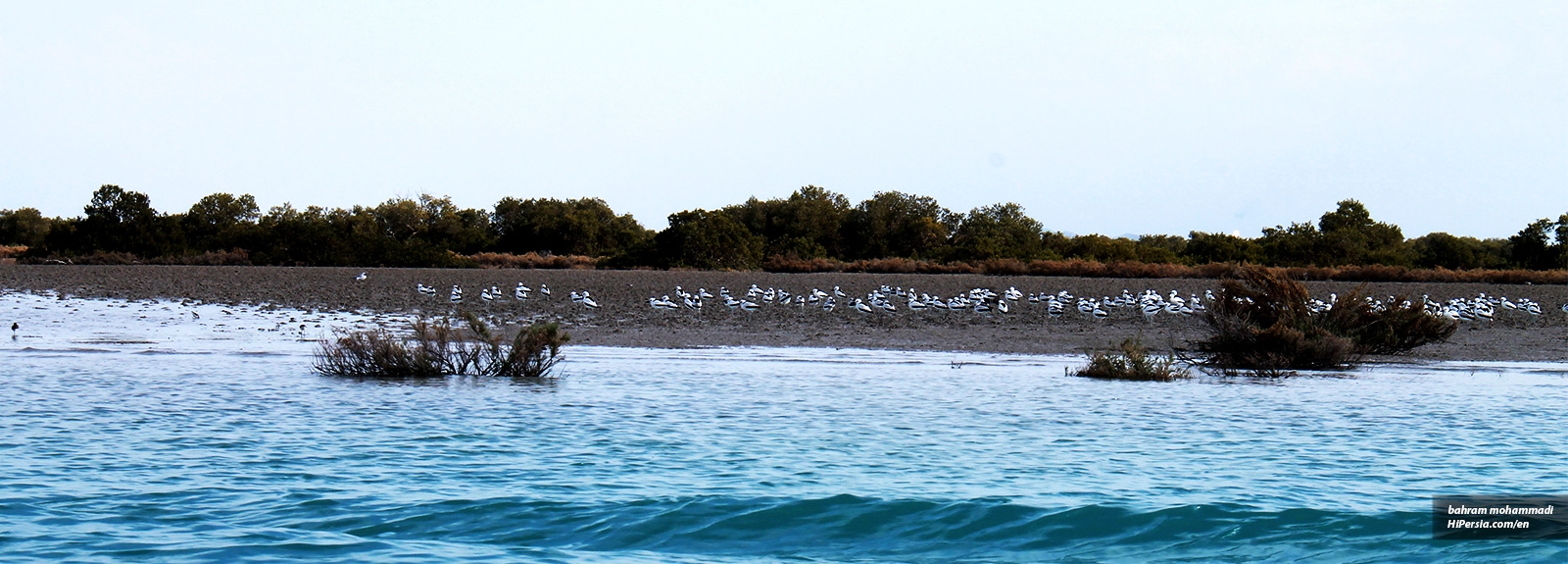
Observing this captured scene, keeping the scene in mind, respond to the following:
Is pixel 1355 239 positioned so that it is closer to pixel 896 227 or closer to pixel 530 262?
pixel 896 227

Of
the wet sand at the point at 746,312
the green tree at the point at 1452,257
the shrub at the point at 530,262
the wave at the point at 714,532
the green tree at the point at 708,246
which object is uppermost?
the green tree at the point at 1452,257

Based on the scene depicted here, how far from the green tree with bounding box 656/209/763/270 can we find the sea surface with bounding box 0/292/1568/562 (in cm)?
3760

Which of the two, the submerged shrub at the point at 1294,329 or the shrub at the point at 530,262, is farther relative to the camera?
the shrub at the point at 530,262

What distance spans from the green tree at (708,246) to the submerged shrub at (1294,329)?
3418cm

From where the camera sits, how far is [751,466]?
7938 millimetres

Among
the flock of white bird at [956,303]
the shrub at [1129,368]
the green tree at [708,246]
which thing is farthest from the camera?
the green tree at [708,246]

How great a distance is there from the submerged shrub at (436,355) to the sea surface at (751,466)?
1.58ft

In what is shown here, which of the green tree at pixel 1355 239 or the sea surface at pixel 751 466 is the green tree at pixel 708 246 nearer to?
the green tree at pixel 1355 239

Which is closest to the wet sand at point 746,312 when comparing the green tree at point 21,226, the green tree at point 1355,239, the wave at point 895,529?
the wave at point 895,529

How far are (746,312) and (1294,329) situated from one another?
11.1 m

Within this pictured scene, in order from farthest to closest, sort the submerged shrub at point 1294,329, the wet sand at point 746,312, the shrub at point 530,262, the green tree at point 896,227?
the green tree at point 896,227, the shrub at point 530,262, the wet sand at point 746,312, the submerged shrub at point 1294,329

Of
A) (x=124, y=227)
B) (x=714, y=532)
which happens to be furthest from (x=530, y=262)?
(x=714, y=532)

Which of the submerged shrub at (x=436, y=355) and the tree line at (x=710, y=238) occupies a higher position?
the tree line at (x=710, y=238)

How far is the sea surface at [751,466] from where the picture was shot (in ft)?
20.0
